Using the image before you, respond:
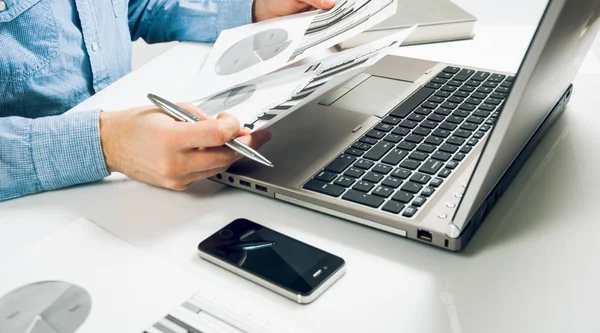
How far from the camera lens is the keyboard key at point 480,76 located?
0.78 m

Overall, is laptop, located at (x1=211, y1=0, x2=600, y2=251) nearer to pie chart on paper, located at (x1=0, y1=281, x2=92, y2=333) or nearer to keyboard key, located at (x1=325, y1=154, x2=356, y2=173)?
keyboard key, located at (x1=325, y1=154, x2=356, y2=173)

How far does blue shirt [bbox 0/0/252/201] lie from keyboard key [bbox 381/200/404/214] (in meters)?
0.31

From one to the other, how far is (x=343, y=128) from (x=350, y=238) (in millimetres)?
174

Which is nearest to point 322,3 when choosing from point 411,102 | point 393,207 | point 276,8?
point 276,8

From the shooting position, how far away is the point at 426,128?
2.14 feet

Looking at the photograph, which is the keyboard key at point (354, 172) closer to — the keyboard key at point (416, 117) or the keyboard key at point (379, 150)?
the keyboard key at point (379, 150)

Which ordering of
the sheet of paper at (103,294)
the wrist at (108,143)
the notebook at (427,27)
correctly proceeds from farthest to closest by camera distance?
1. the notebook at (427,27)
2. the wrist at (108,143)
3. the sheet of paper at (103,294)

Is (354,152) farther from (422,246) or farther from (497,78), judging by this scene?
(497,78)

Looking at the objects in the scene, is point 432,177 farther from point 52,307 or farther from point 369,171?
point 52,307

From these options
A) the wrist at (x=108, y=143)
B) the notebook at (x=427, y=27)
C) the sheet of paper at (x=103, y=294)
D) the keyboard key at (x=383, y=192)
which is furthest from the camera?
the notebook at (x=427, y=27)

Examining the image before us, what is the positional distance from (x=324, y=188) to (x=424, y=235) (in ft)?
0.34

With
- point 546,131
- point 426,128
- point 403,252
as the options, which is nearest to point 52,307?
point 403,252

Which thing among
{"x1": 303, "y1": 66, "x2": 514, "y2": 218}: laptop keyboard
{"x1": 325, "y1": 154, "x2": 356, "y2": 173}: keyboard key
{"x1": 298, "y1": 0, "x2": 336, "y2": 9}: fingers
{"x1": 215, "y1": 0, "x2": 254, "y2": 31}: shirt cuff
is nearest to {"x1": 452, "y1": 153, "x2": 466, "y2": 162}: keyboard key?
{"x1": 303, "y1": 66, "x2": 514, "y2": 218}: laptop keyboard

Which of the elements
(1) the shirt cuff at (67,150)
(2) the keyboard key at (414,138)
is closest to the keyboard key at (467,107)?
(2) the keyboard key at (414,138)
